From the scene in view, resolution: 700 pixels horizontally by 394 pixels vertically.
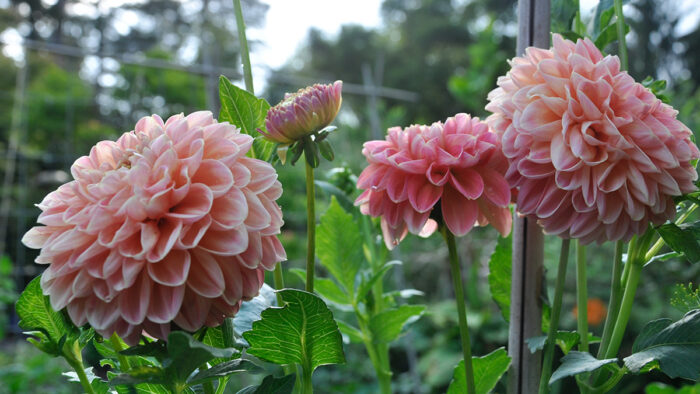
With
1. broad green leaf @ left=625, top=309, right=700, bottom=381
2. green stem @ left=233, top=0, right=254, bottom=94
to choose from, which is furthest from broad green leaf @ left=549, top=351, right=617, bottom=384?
green stem @ left=233, top=0, right=254, bottom=94

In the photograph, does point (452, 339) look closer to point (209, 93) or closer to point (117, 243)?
point (209, 93)

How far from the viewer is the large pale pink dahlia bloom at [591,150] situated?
259 mm

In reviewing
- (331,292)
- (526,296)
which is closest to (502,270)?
(526,296)

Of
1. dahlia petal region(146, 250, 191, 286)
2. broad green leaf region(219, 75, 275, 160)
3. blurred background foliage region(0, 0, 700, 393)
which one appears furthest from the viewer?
blurred background foliage region(0, 0, 700, 393)

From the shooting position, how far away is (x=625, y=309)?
1.05ft

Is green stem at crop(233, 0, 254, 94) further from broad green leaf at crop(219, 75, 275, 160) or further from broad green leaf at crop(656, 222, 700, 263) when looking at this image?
broad green leaf at crop(656, 222, 700, 263)

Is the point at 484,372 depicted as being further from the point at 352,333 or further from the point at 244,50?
the point at 244,50

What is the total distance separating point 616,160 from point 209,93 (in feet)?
6.00

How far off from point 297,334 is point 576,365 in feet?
0.45

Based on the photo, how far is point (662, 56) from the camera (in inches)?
243

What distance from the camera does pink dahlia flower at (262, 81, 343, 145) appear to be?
303mm

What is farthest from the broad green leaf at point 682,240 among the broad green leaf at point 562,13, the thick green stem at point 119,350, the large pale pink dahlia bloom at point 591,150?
the thick green stem at point 119,350

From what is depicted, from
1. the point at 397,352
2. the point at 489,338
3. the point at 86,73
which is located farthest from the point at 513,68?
the point at 86,73

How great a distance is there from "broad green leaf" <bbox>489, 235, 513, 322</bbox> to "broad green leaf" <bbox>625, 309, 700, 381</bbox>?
107mm
